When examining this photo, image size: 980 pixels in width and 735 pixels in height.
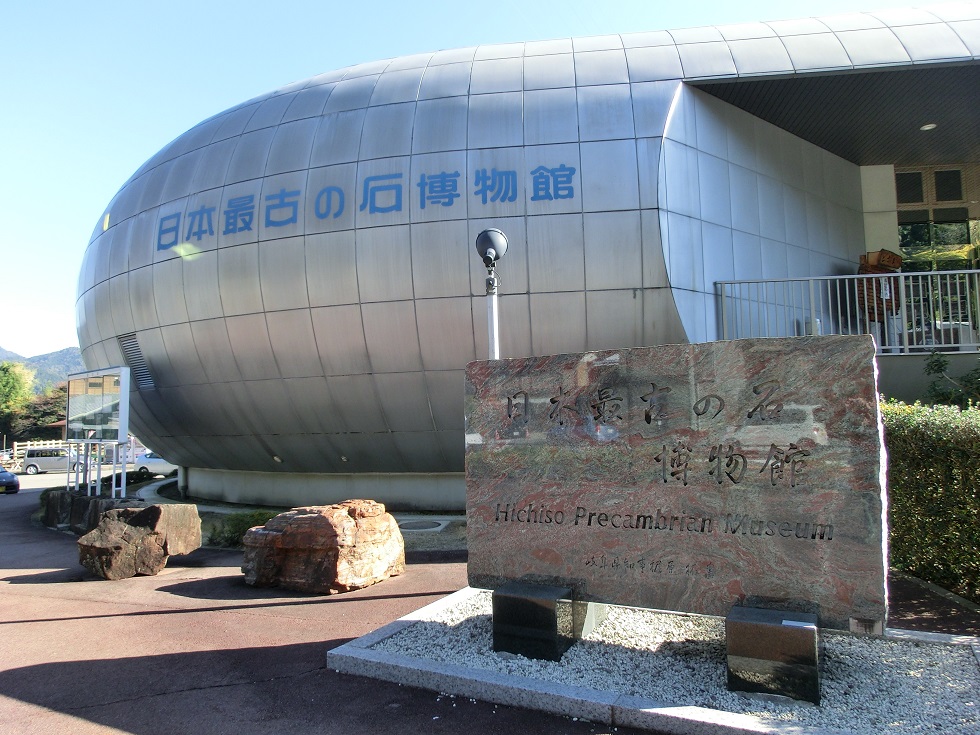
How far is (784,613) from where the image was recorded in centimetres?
490

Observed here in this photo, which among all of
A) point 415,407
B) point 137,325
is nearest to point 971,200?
point 415,407

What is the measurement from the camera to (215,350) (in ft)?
49.1

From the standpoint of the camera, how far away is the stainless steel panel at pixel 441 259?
12.9 meters

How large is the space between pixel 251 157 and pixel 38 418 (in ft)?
235

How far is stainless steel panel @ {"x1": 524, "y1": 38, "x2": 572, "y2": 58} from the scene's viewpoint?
14.4 meters

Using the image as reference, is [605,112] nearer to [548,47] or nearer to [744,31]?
[548,47]

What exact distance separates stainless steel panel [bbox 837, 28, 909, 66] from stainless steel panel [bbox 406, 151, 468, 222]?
25.6 feet

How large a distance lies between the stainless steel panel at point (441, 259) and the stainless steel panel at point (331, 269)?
1.36 meters

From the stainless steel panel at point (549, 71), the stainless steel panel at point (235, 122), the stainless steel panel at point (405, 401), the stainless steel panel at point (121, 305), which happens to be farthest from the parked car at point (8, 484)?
the stainless steel panel at point (549, 71)

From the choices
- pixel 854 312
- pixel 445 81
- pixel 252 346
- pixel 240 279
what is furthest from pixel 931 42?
pixel 252 346

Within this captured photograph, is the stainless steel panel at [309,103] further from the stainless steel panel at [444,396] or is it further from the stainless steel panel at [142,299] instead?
the stainless steel panel at [444,396]

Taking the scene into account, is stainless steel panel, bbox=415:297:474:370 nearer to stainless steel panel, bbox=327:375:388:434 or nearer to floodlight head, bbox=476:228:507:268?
stainless steel panel, bbox=327:375:388:434

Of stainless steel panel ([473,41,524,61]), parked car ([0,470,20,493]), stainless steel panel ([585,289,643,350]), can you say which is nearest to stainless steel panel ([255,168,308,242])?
stainless steel panel ([473,41,524,61])

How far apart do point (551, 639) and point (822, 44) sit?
12.9 metres
